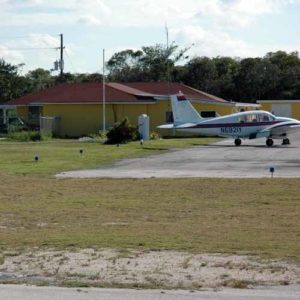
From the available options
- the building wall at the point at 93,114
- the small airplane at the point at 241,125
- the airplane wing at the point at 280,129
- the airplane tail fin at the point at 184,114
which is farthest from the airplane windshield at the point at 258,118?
the building wall at the point at 93,114

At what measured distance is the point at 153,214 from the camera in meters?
14.8

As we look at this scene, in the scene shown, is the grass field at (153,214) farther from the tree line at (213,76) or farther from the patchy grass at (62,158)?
the tree line at (213,76)

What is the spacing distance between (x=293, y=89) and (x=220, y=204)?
88.9 meters

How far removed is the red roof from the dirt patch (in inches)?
1855

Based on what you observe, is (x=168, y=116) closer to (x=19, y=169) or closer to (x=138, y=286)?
(x=19, y=169)

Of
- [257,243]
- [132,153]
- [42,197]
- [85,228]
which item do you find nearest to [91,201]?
[42,197]

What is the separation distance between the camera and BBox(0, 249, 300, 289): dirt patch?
816 centimetres

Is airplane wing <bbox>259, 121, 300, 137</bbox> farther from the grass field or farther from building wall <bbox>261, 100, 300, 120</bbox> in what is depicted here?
building wall <bbox>261, 100, 300, 120</bbox>

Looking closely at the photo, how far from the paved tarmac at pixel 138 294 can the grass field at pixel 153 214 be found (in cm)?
180

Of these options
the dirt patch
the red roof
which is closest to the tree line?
the red roof

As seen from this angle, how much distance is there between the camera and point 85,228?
1270 cm

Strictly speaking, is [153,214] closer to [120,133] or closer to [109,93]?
[120,133]

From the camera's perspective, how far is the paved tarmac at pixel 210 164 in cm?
2485

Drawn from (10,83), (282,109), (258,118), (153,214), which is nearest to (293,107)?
(282,109)
